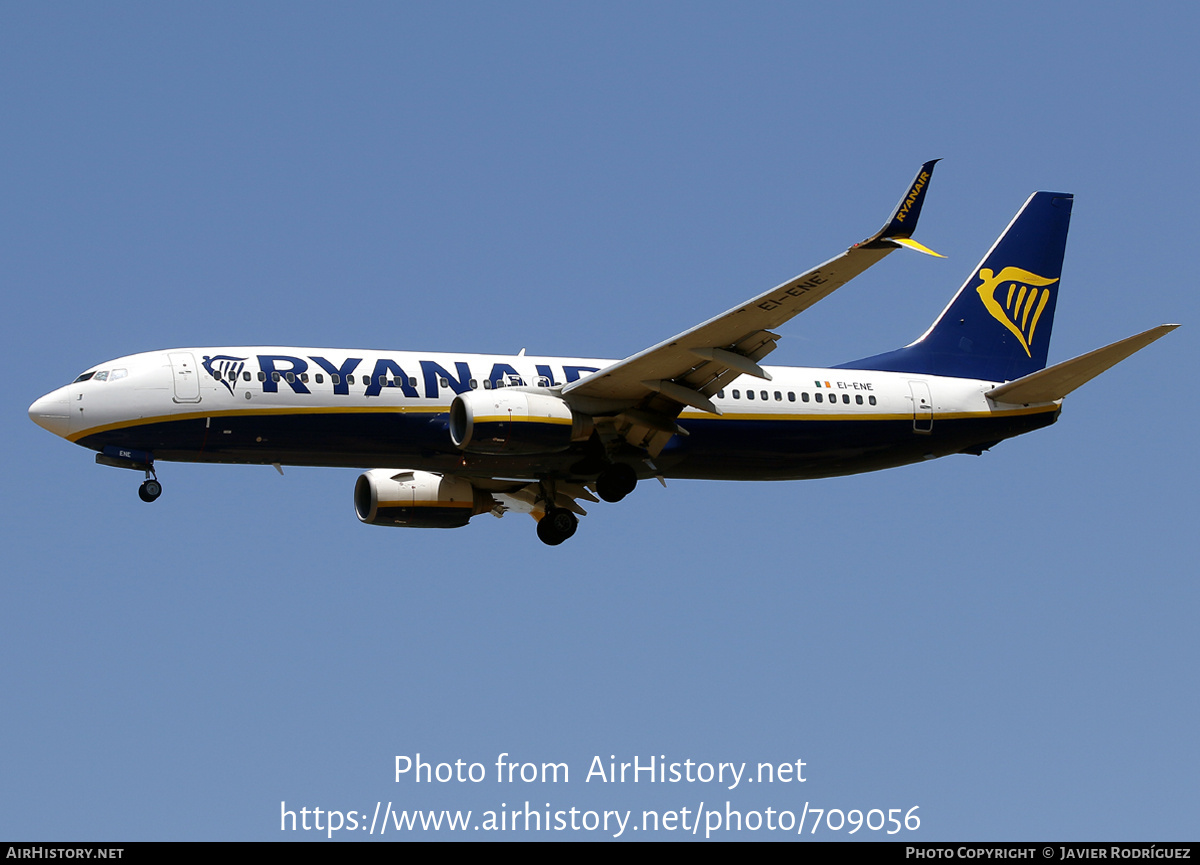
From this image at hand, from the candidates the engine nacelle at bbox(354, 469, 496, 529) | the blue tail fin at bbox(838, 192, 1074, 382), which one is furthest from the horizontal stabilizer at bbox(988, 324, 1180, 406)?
the engine nacelle at bbox(354, 469, 496, 529)

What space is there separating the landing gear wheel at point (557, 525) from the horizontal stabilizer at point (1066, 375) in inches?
435

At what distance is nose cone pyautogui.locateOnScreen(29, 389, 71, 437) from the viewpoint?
3250 cm

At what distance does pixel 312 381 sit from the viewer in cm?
3294

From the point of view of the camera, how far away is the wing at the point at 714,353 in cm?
2748

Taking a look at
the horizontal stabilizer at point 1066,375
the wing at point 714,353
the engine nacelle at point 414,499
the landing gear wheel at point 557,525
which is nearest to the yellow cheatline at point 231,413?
the wing at point 714,353

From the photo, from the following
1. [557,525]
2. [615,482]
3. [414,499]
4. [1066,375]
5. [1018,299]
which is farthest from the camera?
[1018,299]

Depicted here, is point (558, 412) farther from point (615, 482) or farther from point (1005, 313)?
point (1005, 313)

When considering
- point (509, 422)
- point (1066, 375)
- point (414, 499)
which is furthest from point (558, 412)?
point (1066, 375)

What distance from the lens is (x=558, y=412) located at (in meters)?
33.1

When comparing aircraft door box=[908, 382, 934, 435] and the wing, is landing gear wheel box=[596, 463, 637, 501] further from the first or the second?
aircraft door box=[908, 382, 934, 435]

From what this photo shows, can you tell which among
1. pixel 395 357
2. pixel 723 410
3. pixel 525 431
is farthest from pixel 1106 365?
pixel 395 357

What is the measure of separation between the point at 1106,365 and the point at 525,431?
1368 cm

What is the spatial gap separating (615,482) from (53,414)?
12.4m

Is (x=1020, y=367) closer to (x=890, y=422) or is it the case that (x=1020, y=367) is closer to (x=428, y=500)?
(x=890, y=422)
